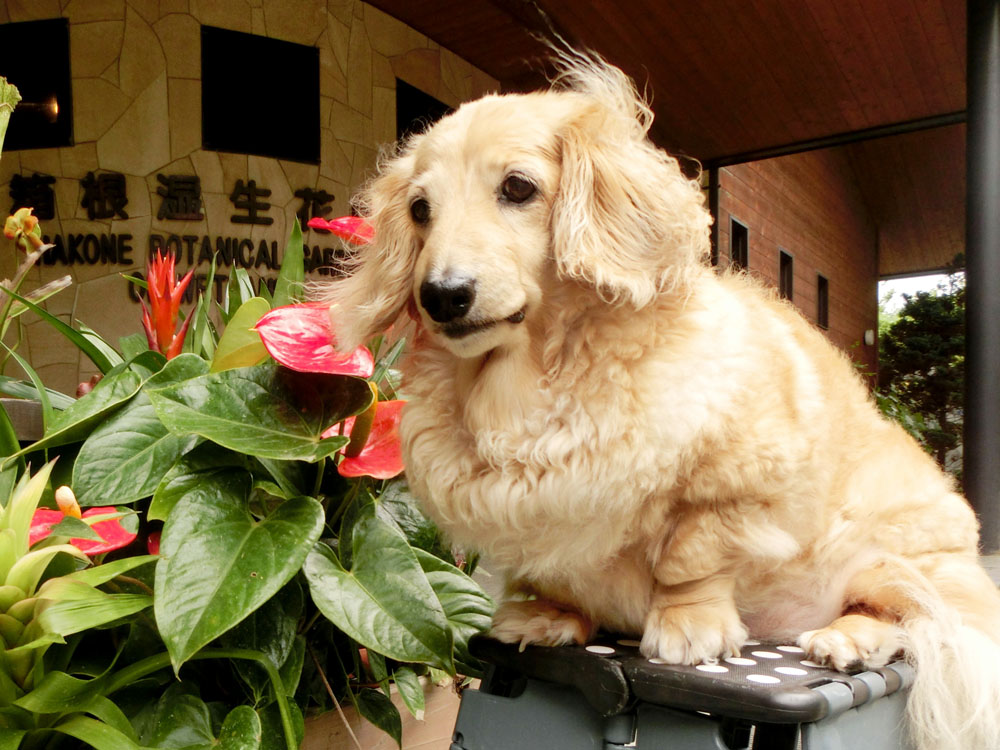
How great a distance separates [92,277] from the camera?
5.27m

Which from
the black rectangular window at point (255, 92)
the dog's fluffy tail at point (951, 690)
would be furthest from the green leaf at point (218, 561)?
the black rectangular window at point (255, 92)

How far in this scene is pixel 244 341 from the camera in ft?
4.60

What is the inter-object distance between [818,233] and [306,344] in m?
8.29

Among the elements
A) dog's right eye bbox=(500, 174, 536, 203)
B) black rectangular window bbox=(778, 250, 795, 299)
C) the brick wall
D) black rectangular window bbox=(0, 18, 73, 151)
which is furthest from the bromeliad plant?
black rectangular window bbox=(778, 250, 795, 299)

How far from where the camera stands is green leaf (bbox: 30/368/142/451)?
48.8 inches

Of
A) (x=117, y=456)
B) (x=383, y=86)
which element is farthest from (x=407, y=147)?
(x=383, y=86)

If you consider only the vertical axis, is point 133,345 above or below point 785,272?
below

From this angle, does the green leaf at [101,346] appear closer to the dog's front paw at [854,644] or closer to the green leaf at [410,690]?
the green leaf at [410,690]

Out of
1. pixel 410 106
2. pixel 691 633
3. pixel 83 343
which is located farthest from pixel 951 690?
pixel 410 106

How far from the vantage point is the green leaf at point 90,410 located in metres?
1.24

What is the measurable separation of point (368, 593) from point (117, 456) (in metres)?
0.45

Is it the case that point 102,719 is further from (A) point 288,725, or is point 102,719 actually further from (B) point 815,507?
(B) point 815,507

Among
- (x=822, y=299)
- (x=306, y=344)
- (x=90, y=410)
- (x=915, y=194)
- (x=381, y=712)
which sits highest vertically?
(x=915, y=194)

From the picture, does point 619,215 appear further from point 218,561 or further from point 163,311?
point 163,311
